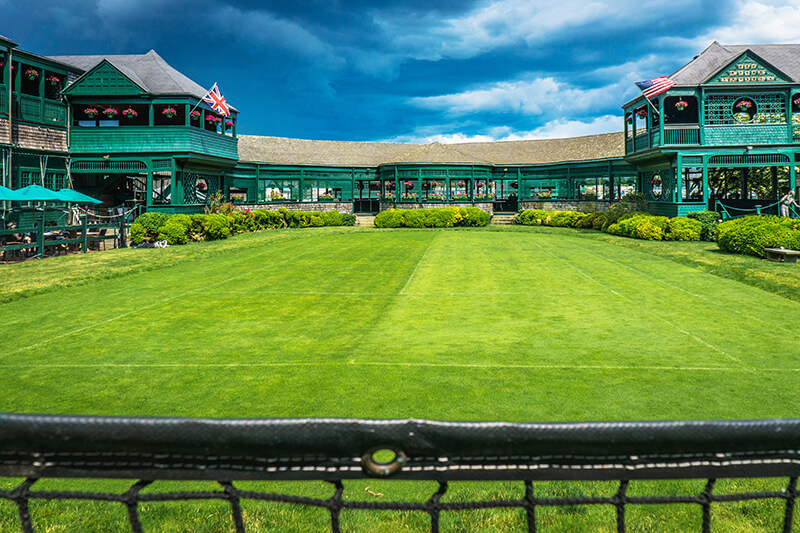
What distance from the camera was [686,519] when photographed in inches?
143

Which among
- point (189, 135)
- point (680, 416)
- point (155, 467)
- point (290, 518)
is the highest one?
point (189, 135)

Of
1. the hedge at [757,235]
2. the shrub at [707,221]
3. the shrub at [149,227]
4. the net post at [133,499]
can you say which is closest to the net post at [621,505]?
the net post at [133,499]

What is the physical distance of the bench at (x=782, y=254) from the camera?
14.9 m

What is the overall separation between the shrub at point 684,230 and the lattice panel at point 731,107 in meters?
6.51

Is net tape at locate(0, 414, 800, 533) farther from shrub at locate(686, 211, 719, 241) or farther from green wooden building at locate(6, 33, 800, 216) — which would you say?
green wooden building at locate(6, 33, 800, 216)

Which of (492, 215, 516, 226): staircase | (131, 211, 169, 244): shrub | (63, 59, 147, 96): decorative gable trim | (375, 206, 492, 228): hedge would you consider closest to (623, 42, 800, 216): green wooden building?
(375, 206, 492, 228): hedge

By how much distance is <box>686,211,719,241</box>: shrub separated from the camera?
904 inches

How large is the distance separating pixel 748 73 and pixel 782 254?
1556 centimetres

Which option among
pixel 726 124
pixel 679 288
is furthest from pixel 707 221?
pixel 679 288

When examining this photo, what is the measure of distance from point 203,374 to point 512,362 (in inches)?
142

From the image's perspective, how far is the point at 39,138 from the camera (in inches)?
1013

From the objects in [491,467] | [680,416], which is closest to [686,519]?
[680,416]

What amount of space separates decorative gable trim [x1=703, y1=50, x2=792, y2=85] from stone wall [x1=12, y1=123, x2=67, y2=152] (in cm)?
3109

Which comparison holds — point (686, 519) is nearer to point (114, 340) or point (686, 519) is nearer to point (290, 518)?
point (290, 518)
